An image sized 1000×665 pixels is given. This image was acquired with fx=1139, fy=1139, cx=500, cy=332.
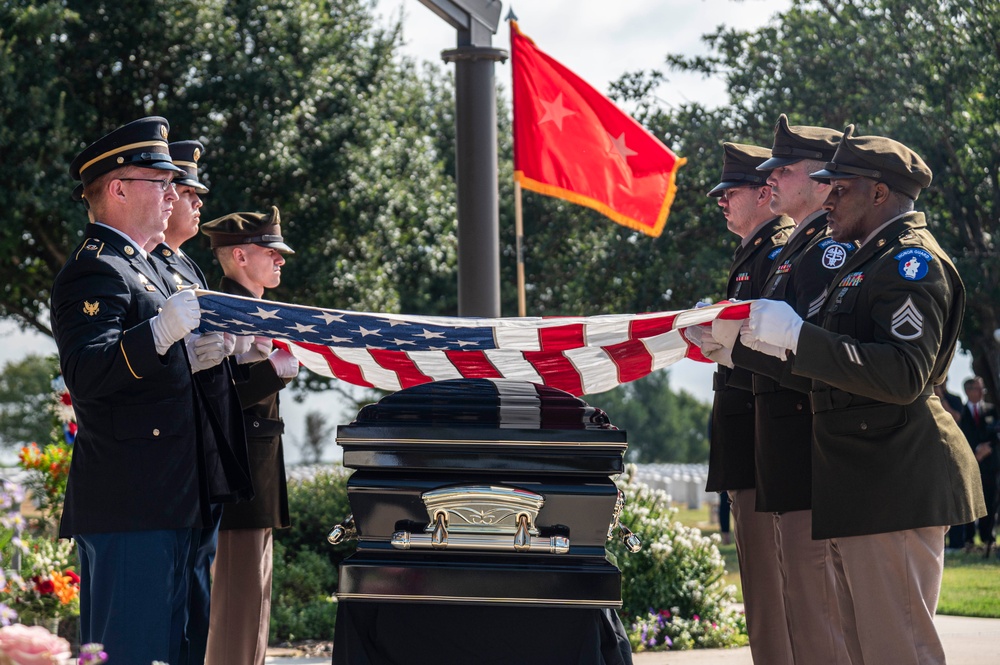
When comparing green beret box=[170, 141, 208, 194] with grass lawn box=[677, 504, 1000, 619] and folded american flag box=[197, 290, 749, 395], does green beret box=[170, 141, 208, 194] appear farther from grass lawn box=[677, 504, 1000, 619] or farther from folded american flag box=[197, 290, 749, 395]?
grass lawn box=[677, 504, 1000, 619]

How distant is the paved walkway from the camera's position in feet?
19.1

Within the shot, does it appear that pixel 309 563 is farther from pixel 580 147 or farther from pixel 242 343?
pixel 242 343

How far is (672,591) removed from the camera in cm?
682

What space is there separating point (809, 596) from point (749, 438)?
684 mm

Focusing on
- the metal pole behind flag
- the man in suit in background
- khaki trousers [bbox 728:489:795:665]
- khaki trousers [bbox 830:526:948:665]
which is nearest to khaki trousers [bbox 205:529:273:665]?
khaki trousers [bbox 728:489:795:665]

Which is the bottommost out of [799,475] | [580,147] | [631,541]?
[631,541]

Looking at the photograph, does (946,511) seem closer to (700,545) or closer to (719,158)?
(700,545)

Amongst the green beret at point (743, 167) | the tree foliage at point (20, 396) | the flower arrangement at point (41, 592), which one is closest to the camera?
the green beret at point (743, 167)

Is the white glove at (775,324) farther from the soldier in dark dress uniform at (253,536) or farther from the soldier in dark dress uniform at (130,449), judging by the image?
the soldier in dark dress uniform at (253,536)

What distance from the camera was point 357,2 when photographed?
17.4 m

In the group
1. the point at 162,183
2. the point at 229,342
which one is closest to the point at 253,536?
the point at 229,342

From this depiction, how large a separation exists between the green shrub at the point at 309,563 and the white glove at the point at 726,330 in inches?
165

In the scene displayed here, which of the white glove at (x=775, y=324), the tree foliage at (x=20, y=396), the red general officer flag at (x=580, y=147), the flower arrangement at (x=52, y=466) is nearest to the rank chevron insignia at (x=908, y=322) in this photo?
the white glove at (x=775, y=324)

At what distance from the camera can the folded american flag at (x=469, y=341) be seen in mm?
3682
